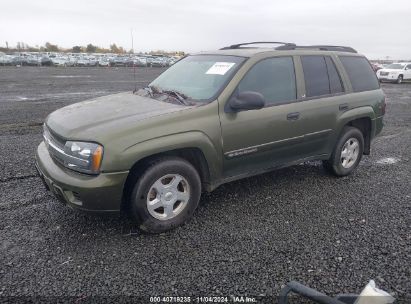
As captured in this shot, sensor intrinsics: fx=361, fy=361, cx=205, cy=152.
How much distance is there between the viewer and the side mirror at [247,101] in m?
3.60

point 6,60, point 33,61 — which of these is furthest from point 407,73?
point 6,60

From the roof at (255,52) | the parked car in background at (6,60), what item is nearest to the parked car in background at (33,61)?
the parked car in background at (6,60)

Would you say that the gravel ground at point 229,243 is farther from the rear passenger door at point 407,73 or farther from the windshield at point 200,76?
the rear passenger door at point 407,73

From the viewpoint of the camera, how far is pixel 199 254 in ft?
10.5

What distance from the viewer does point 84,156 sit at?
3111 mm

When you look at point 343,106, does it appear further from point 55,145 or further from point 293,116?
point 55,145

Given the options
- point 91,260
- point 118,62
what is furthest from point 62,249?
point 118,62

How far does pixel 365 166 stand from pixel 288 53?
2546mm

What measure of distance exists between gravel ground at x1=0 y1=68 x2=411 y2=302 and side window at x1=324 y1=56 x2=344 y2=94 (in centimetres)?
127

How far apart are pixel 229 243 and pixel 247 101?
4.57 feet

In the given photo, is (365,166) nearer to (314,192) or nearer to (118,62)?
(314,192)

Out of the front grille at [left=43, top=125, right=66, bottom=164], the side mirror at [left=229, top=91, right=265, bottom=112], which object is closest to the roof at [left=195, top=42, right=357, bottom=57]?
the side mirror at [left=229, top=91, right=265, bottom=112]

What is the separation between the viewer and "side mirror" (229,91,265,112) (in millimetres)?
3596

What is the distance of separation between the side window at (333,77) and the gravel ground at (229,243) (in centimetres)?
127
